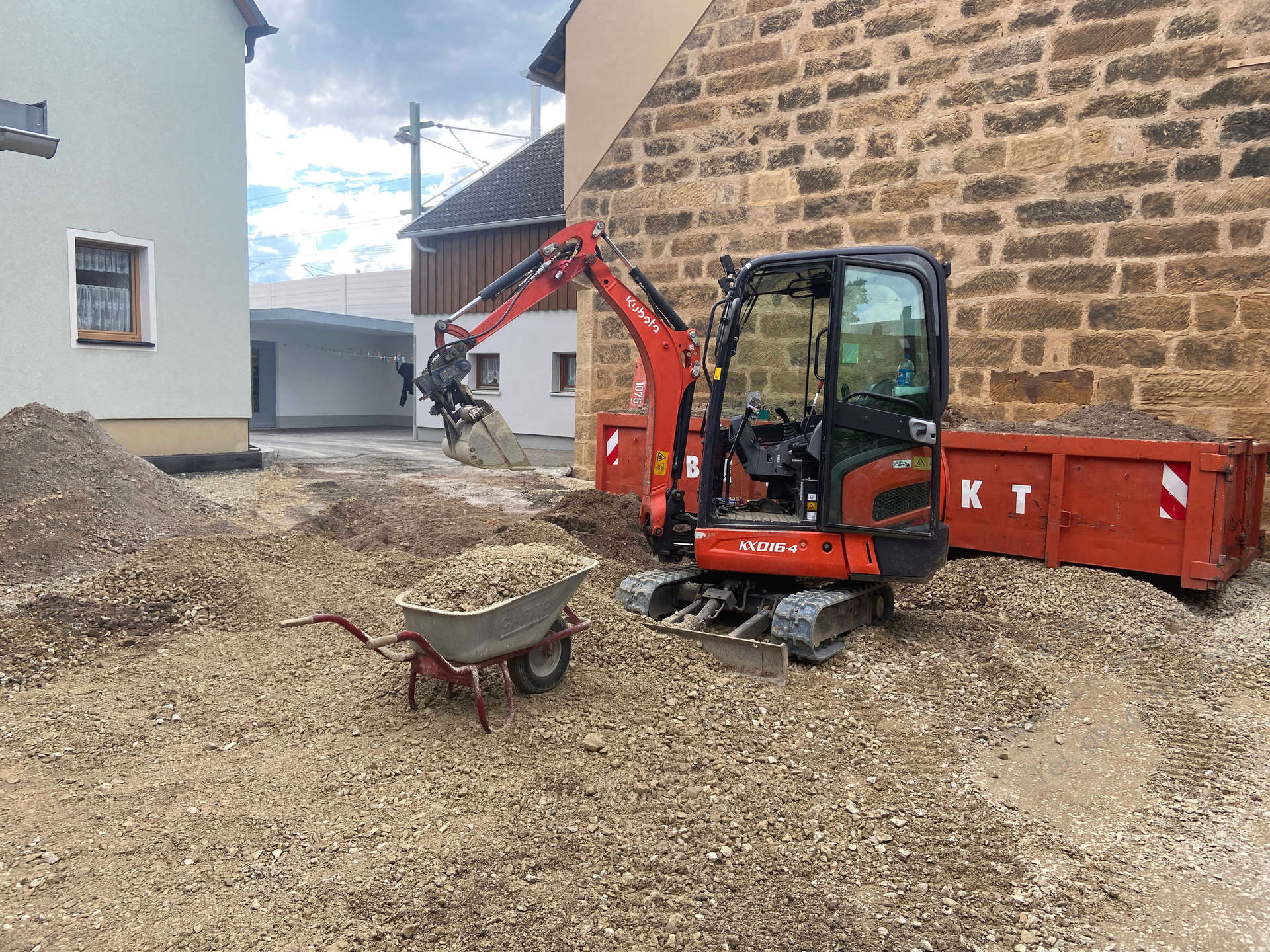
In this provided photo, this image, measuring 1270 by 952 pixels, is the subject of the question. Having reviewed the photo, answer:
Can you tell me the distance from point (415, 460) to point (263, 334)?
9570mm

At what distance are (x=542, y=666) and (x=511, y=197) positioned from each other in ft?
55.3

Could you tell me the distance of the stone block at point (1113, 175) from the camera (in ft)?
24.0

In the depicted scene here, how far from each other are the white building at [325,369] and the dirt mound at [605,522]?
Answer: 44.9ft

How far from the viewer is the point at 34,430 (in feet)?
26.7

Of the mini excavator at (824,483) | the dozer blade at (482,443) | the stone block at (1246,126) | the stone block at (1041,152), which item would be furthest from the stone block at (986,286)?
the dozer blade at (482,443)

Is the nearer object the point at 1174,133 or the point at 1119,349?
the point at 1174,133

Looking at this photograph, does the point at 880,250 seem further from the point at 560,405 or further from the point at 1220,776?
the point at 560,405

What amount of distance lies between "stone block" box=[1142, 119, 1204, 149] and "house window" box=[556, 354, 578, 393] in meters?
11.5

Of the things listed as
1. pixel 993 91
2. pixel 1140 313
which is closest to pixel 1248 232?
pixel 1140 313

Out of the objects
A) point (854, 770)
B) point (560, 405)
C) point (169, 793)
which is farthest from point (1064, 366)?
point (560, 405)

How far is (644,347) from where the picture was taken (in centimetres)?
621

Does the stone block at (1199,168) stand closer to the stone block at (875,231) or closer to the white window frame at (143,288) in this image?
the stone block at (875,231)

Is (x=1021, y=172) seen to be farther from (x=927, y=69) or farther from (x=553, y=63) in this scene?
(x=553, y=63)

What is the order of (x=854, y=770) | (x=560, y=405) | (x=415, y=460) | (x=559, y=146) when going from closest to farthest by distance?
(x=854, y=770)
(x=415, y=460)
(x=560, y=405)
(x=559, y=146)
